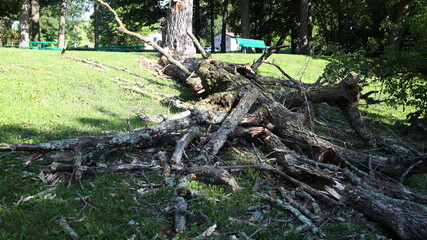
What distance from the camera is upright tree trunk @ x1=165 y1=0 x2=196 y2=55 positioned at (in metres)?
12.3

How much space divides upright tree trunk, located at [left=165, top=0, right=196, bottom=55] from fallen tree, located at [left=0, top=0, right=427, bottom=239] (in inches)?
233

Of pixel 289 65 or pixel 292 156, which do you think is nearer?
pixel 292 156

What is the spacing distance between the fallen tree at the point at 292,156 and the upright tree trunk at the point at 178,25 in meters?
5.92

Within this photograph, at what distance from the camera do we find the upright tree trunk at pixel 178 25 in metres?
12.3

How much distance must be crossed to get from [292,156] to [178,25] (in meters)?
8.84

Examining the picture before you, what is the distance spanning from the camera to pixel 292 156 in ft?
15.8

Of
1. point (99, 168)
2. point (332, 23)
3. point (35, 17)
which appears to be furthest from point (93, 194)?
point (332, 23)

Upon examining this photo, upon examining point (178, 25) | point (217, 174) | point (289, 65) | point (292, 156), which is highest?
point (178, 25)

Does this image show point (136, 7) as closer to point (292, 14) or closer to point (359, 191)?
point (292, 14)

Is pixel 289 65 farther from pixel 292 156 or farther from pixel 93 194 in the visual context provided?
pixel 93 194

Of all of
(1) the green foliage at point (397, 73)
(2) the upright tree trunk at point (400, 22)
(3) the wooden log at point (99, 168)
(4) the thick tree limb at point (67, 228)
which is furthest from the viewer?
(2) the upright tree trunk at point (400, 22)

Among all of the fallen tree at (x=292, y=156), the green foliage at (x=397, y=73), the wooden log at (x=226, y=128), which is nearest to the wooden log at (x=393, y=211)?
the fallen tree at (x=292, y=156)

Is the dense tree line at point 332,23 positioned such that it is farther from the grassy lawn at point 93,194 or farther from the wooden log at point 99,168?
the wooden log at point 99,168

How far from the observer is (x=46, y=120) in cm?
658
